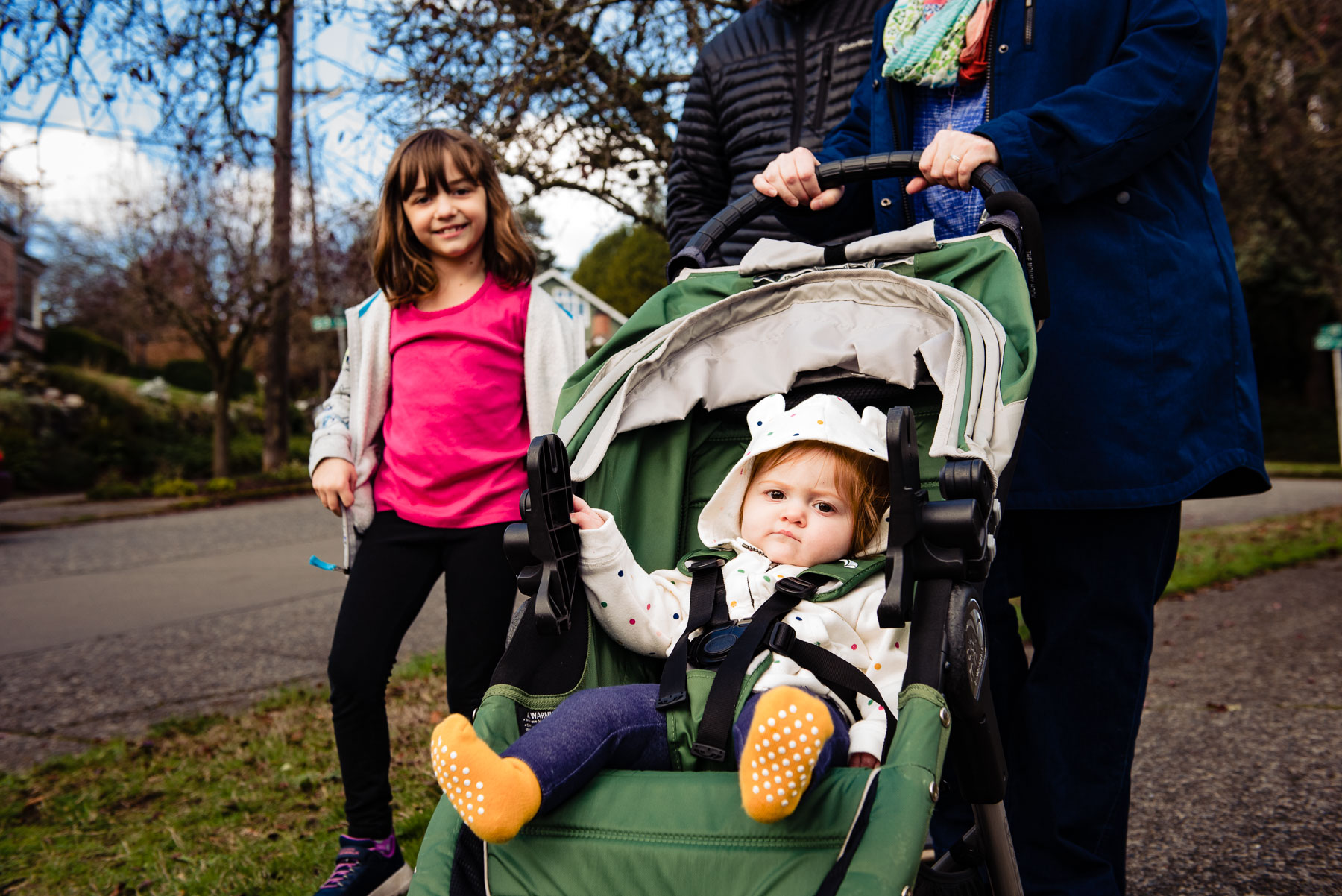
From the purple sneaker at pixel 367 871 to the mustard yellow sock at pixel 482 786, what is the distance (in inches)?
47.4

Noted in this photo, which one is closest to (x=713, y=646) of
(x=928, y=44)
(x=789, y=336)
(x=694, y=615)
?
(x=694, y=615)

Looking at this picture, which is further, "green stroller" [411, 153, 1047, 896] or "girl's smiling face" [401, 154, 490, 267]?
"girl's smiling face" [401, 154, 490, 267]

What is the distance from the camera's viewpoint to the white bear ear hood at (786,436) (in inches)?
80.2

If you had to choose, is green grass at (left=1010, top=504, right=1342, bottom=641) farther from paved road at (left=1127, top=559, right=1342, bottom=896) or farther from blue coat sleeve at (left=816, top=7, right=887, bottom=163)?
blue coat sleeve at (left=816, top=7, right=887, bottom=163)

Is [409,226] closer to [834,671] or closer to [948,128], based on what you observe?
[948,128]

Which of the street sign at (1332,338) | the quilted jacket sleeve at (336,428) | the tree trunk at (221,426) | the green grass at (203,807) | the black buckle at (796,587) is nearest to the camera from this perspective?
the black buckle at (796,587)

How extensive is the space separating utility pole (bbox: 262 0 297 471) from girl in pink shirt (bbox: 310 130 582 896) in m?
11.2

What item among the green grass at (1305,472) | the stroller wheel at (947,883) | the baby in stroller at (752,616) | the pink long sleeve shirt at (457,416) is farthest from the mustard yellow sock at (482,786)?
the green grass at (1305,472)

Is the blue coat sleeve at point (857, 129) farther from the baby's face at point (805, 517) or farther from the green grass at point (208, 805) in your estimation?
the green grass at point (208, 805)

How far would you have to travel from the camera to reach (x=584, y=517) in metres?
1.83

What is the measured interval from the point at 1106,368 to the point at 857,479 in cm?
55

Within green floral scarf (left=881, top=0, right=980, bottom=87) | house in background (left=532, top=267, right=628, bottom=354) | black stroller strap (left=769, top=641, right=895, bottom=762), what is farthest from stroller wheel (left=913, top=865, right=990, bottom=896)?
house in background (left=532, top=267, right=628, bottom=354)

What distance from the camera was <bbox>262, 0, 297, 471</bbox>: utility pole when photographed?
15484 mm

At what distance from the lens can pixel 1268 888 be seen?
2.48 meters
